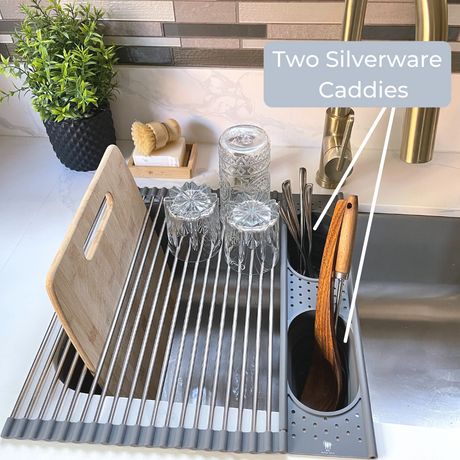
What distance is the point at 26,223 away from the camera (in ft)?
2.95

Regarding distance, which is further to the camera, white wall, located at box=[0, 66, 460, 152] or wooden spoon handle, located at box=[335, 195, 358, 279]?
white wall, located at box=[0, 66, 460, 152]

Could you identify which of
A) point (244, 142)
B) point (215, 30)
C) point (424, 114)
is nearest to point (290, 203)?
point (244, 142)

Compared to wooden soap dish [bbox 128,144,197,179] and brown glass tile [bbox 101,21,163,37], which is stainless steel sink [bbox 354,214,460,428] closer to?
wooden soap dish [bbox 128,144,197,179]

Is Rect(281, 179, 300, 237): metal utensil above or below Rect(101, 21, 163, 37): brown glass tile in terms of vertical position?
below

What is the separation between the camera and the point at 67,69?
82 cm

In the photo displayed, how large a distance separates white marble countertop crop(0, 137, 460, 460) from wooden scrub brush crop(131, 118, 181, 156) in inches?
2.8

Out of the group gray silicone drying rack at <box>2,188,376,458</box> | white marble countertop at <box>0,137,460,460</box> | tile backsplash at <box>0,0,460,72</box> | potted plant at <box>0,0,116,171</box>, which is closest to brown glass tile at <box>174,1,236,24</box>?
tile backsplash at <box>0,0,460,72</box>

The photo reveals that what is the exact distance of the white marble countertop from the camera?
581 millimetres

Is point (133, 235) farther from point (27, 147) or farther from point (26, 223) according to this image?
point (27, 147)

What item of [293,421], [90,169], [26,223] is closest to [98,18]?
[90,169]

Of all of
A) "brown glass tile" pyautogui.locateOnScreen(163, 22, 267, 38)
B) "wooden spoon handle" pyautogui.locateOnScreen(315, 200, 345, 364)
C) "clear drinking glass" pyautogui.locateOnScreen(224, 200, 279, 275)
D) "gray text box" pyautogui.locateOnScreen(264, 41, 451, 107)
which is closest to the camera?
"gray text box" pyautogui.locateOnScreen(264, 41, 451, 107)

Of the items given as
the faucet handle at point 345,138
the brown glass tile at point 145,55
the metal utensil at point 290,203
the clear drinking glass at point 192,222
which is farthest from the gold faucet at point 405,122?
the brown glass tile at point 145,55

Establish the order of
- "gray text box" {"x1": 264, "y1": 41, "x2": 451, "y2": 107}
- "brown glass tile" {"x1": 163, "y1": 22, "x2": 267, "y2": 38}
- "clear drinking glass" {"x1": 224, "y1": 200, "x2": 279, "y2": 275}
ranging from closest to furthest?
1. "gray text box" {"x1": 264, "y1": 41, "x2": 451, "y2": 107}
2. "clear drinking glass" {"x1": 224, "y1": 200, "x2": 279, "y2": 275}
3. "brown glass tile" {"x1": 163, "y1": 22, "x2": 267, "y2": 38}

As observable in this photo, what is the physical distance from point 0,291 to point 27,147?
42 cm
